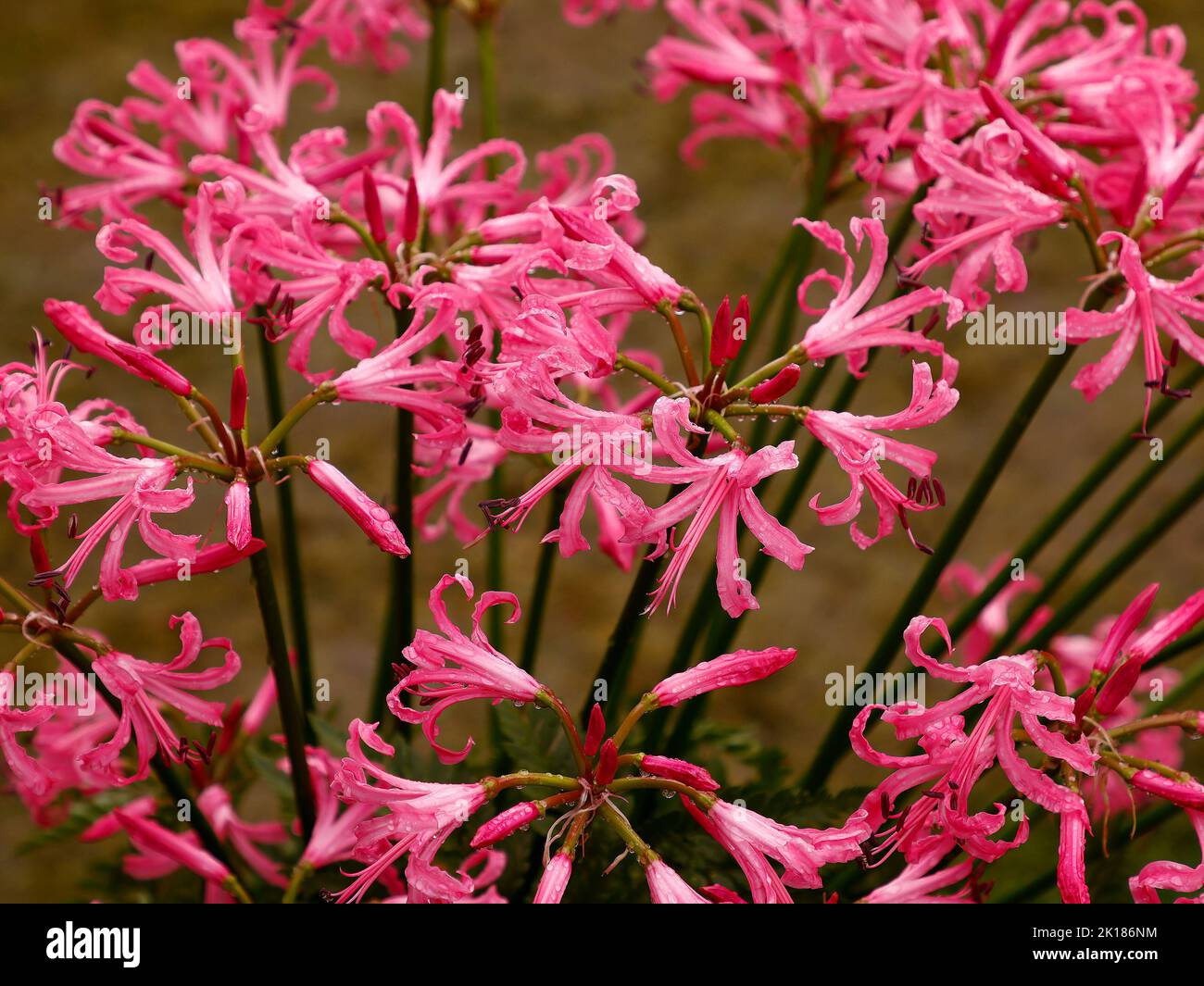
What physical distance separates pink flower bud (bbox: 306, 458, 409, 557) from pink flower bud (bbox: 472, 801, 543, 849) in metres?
0.11

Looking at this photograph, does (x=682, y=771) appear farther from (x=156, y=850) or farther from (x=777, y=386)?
(x=156, y=850)

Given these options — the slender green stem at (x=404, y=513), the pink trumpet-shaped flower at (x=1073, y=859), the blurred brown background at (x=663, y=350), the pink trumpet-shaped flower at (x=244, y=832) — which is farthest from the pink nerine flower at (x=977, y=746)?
the blurred brown background at (x=663, y=350)

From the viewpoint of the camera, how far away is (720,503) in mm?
470

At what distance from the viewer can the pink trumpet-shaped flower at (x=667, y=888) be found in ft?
1.49

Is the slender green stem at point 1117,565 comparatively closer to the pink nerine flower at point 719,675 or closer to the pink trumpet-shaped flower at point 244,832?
the pink nerine flower at point 719,675

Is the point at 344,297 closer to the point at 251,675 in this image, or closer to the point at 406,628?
the point at 406,628

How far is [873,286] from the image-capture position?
0.51 metres

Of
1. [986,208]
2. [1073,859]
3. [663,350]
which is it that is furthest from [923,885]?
[663,350]

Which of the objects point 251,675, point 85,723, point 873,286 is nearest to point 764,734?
point 251,675

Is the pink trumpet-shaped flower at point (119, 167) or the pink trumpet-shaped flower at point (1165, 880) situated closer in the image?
the pink trumpet-shaped flower at point (1165, 880)

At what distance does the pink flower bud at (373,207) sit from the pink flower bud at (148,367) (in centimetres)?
12

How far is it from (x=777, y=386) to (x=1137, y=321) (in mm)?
175
